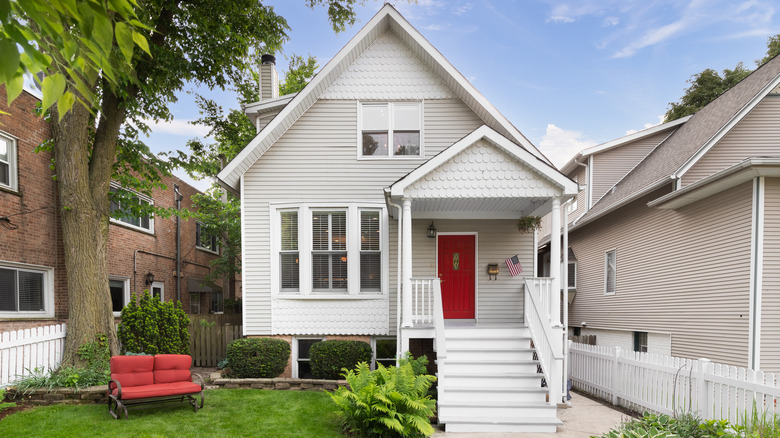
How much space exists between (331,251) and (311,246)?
47cm

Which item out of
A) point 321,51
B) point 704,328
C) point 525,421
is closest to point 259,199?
point 525,421

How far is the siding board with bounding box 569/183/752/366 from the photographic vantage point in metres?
8.16

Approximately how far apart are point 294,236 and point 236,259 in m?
8.76

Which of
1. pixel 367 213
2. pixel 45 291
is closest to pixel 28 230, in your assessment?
pixel 45 291

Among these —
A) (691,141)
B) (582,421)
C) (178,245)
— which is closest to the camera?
(582,421)

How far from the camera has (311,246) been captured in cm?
962

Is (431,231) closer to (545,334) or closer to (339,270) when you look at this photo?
(339,270)

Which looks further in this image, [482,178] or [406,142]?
[406,142]

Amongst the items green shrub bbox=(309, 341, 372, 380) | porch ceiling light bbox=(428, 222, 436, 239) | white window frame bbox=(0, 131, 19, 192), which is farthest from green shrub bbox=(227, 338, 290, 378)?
white window frame bbox=(0, 131, 19, 192)

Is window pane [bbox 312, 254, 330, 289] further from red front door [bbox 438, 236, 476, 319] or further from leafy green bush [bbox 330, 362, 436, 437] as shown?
leafy green bush [bbox 330, 362, 436, 437]

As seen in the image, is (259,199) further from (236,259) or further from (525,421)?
(236,259)

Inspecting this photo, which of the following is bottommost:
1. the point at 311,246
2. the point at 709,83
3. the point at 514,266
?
the point at 514,266

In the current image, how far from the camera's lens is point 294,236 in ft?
31.9

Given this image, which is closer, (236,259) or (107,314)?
(107,314)
